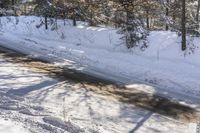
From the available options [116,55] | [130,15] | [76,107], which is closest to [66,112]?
[76,107]

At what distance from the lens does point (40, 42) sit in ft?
64.6

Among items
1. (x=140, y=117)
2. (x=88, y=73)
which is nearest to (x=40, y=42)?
(x=88, y=73)

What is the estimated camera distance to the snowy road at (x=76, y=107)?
29.5ft

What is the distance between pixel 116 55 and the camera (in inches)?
651

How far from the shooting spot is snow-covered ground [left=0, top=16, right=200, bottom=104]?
13086 millimetres

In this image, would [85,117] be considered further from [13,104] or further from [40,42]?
[40,42]

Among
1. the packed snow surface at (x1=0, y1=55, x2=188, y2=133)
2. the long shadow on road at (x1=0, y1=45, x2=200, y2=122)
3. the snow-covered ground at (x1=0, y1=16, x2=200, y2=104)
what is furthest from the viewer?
the snow-covered ground at (x1=0, y1=16, x2=200, y2=104)

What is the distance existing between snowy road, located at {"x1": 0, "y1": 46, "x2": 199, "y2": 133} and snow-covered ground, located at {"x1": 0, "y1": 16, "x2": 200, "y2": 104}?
1.03m

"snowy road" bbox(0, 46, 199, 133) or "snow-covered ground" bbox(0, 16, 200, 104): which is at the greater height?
"snow-covered ground" bbox(0, 16, 200, 104)

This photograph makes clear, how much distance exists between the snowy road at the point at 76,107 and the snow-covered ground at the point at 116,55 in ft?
3.37

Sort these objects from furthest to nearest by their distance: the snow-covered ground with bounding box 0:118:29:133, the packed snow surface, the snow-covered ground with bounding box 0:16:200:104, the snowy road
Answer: the snow-covered ground with bounding box 0:16:200:104 → the snowy road → the packed snow surface → the snow-covered ground with bounding box 0:118:29:133

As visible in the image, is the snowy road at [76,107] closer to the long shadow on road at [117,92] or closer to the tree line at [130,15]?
the long shadow on road at [117,92]

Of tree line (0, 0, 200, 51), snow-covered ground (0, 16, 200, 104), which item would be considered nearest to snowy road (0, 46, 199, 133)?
snow-covered ground (0, 16, 200, 104)

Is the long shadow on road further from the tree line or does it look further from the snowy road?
the tree line
